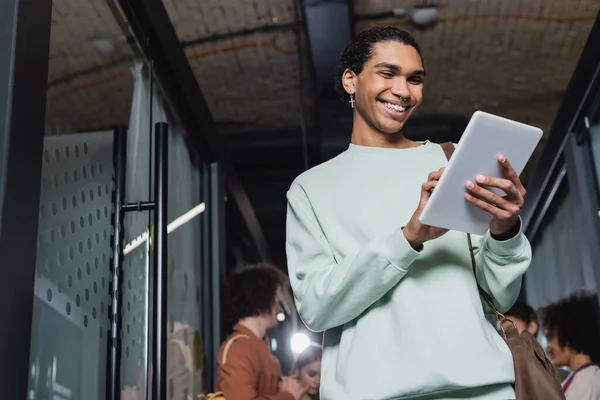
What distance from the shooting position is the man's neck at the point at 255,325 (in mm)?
2842

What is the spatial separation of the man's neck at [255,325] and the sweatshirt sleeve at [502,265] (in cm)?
162

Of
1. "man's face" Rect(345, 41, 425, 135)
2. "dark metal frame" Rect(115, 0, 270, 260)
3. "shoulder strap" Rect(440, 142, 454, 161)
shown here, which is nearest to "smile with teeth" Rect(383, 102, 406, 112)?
"man's face" Rect(345, 41, 425, 135)

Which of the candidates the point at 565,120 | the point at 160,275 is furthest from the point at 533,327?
the point at 160,275

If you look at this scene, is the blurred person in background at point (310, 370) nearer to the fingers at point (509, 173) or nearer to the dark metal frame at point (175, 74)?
the dark metal frame at point (175, 74)

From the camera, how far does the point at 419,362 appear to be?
1144 mm

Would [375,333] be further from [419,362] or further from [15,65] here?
[15,65]

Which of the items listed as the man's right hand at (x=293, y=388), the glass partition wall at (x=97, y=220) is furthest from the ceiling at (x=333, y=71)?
the man's right hand at (x=293, y=388)

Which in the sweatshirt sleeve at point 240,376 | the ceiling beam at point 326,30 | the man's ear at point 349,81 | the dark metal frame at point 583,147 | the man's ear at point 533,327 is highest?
the ceiling beam at point 326,30

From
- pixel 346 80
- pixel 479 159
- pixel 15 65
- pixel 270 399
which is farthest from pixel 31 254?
pixel 270 399

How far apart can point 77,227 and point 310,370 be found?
1.75 m

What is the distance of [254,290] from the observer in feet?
9.91

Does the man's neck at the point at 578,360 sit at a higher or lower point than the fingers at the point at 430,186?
higher

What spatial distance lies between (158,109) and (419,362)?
1.85 metres

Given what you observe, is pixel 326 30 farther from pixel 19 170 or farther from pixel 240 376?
pixel 19 170
